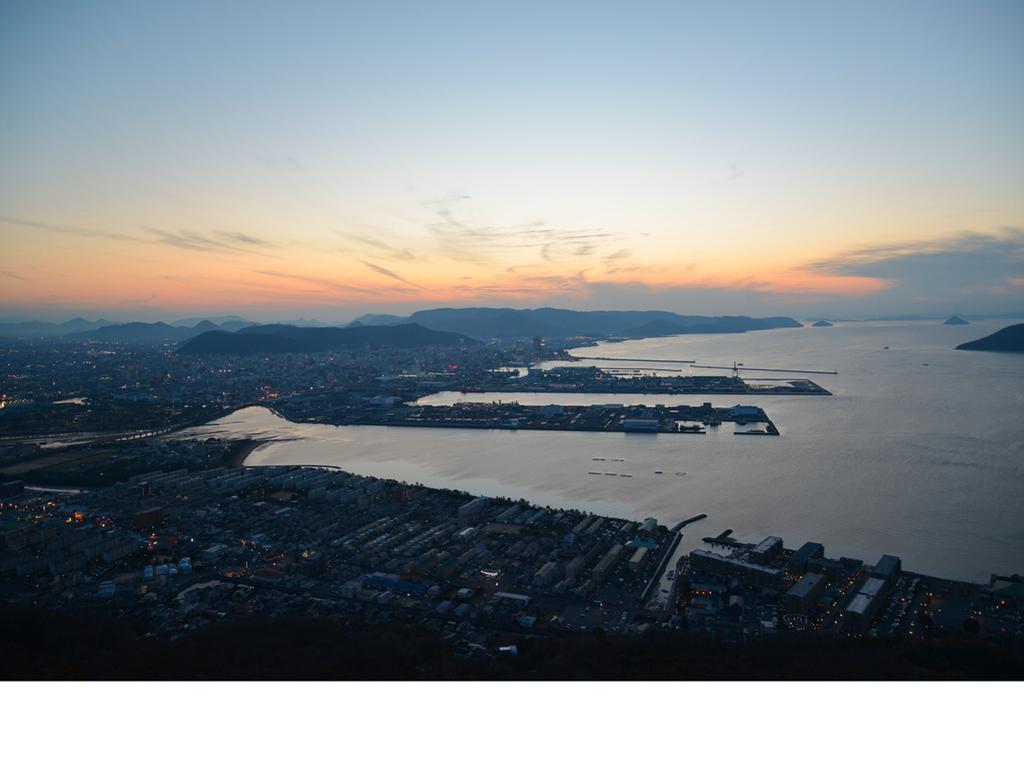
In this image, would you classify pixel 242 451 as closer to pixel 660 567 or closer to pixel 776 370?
pixel 660 567

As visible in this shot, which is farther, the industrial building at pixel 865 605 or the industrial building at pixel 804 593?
the industrial building at pixel 804 593

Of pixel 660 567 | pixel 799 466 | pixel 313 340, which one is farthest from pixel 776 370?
pixel 313 340

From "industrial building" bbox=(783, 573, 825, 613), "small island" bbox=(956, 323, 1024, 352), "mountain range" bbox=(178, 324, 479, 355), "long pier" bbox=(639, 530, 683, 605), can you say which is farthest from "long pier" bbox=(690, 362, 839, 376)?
"mountain range" bbox=(178, 324, 479, 355)

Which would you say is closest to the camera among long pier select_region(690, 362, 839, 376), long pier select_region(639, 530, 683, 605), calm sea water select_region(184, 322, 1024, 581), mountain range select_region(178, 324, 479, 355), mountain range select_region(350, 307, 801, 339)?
long pier select_region(639, 530, 683, 605)

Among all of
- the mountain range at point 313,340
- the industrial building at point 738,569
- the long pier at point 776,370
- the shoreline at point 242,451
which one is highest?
the mountain range at point 313,340

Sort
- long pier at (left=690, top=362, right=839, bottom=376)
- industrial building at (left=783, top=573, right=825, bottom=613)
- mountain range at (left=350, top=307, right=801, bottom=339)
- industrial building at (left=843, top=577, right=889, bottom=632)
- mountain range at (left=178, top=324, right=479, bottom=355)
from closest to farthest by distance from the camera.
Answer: industrial building at (left=843, top=577, right=889, bottom=632) → industrial building at (left=783, top=573, right=825, bottom=613) → long pier at (left=690, top=362, right=839, bottom=376) → mountain range at (left=178, top=324, right=479, bottom=355) → mountain range at (left=350, top=307, right=801, bottom=339)

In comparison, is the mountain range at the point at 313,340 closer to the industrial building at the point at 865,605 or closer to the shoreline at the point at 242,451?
the shoreline at the point at 242,451

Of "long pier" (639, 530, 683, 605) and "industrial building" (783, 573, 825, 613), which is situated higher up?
"industrial building" (783, 573, 825, 613)

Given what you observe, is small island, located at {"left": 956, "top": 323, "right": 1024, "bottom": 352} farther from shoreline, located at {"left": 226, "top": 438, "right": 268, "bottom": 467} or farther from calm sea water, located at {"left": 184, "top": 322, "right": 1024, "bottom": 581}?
shoreline, located at {"left": 226, "top": 438, "right": 268, "bottom": 467}

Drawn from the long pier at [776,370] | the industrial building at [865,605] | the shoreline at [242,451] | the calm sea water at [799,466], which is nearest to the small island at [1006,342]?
the long pier at [776,370]
